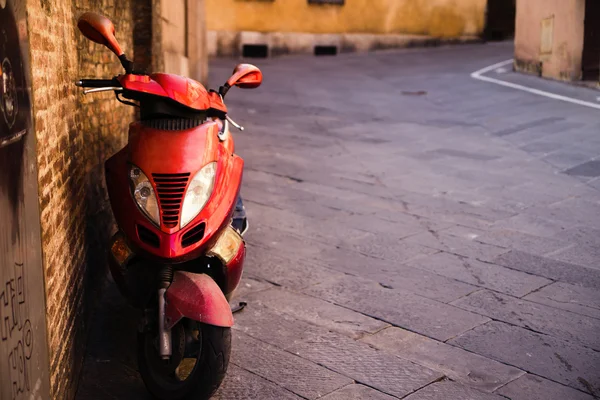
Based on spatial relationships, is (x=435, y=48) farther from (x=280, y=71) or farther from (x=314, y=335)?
(x=314, y=335)

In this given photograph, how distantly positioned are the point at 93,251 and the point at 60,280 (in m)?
1.16

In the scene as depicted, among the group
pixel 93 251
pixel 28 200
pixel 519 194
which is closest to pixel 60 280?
pixel 28 200

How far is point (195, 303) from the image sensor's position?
334cm

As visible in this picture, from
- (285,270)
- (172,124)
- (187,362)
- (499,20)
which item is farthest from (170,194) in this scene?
(499,20)

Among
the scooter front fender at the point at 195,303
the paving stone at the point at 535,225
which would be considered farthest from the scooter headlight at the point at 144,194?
the paving stone at the point at 535,225

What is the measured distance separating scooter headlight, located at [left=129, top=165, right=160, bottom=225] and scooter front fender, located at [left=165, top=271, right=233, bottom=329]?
282mm

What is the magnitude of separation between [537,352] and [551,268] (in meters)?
1.35

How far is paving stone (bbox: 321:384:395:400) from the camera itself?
3541 millimetres

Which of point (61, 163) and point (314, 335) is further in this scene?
point (314, 335)

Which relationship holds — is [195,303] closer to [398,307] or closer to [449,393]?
[449,393]

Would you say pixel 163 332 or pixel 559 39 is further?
pixel 559 39

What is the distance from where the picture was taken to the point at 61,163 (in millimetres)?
3457

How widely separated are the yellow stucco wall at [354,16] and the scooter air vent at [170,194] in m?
16.7

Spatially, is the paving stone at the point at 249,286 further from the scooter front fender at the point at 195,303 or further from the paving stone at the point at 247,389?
the scooter front fender at the point at 195,303
